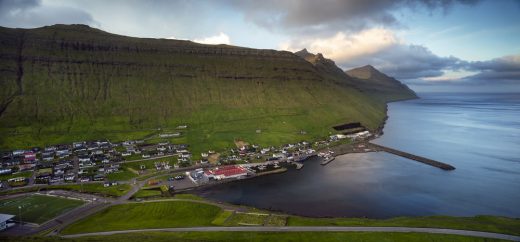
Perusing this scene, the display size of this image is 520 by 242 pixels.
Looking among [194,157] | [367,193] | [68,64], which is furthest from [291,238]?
[68,64]

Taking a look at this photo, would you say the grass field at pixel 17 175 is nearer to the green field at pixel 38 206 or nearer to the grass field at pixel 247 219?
the green field at pixel 38 206

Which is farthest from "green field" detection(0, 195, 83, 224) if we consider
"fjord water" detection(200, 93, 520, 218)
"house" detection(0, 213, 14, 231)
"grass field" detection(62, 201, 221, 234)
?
"fjord water" detection(200, 93, 520, 218)

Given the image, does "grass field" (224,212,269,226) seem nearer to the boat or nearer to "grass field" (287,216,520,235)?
"grass field" (287,216,520,235)

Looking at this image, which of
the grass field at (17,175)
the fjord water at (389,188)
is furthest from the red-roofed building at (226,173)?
the grass field at (17,175)

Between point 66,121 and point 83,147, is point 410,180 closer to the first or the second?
point 83,147

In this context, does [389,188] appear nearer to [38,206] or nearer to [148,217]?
[148,217]
